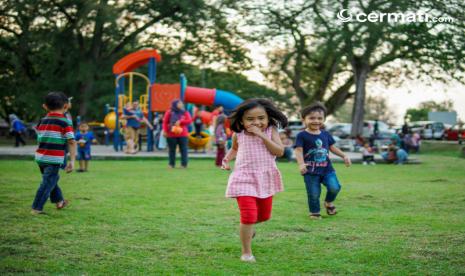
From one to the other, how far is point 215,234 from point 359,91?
92.4 feet

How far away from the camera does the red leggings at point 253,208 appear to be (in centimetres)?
543

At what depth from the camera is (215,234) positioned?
6.60 metres

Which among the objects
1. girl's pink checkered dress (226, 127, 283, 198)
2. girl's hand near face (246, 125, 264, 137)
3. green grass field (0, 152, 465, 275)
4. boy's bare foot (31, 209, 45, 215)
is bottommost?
green grass field (0, 152, 465, 275)

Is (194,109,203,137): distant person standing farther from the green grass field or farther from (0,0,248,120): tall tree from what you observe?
the green grass field

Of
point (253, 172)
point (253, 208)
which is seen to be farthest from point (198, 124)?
point (253, 208)

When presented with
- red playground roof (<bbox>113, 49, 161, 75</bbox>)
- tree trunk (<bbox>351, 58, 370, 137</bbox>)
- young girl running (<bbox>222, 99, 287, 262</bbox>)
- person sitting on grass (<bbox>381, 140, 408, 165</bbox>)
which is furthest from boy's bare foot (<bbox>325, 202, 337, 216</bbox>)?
tree trunk (<bbox>351, 58, 370, 137</bbox>)

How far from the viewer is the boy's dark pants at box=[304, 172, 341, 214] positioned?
25.9 feet

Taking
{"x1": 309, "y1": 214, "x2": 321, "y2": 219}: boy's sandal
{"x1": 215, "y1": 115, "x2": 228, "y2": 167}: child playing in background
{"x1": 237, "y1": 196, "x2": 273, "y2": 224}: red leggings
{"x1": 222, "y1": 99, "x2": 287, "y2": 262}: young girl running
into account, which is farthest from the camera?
{"x1": 215, "y1": 115, "x2": 228, "y2": 167}: child playing in background

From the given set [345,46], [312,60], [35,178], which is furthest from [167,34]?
[35,178]

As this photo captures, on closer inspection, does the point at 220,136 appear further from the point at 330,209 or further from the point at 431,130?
the point at 431,130

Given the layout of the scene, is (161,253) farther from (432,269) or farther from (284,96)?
(284,96)

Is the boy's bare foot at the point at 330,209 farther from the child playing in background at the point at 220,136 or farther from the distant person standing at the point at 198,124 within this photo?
the distant person standing at the point at 198,124

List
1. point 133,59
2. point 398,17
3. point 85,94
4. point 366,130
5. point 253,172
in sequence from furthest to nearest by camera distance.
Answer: point 366,130 < point 85,94 < point 398,17 < point 133,59 < point 253,172

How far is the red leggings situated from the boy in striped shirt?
3432mm
